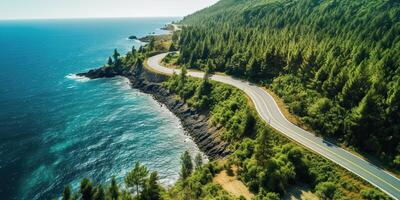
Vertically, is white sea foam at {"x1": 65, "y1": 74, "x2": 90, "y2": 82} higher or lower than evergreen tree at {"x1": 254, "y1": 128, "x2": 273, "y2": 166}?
lower

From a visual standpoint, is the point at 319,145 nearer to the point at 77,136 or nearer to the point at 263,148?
the point at 263,148

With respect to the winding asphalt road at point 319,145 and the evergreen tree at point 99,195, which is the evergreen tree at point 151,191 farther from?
the winding asphalt road at point 319,145

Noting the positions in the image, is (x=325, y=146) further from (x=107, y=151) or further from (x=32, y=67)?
(x=32, y=67)

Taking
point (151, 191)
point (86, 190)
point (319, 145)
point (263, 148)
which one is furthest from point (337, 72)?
point (86, 190)

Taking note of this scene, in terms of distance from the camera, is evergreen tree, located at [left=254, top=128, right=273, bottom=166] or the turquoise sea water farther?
the turquoise sea water

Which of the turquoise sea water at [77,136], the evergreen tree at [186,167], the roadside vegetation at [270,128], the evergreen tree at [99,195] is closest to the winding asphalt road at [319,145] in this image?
the roadside vegetation at [270,128]

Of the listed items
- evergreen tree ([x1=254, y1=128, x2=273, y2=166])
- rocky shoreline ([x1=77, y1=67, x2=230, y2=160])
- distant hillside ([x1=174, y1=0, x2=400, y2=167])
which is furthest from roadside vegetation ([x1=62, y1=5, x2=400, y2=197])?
rocky shoreline ([x1=77, y1=67, x2=230, y2=160])

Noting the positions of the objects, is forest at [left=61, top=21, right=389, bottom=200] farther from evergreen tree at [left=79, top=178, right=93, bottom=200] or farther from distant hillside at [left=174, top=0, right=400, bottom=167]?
distant hillside at [left=174, top=0, right=400, bottom=167]
